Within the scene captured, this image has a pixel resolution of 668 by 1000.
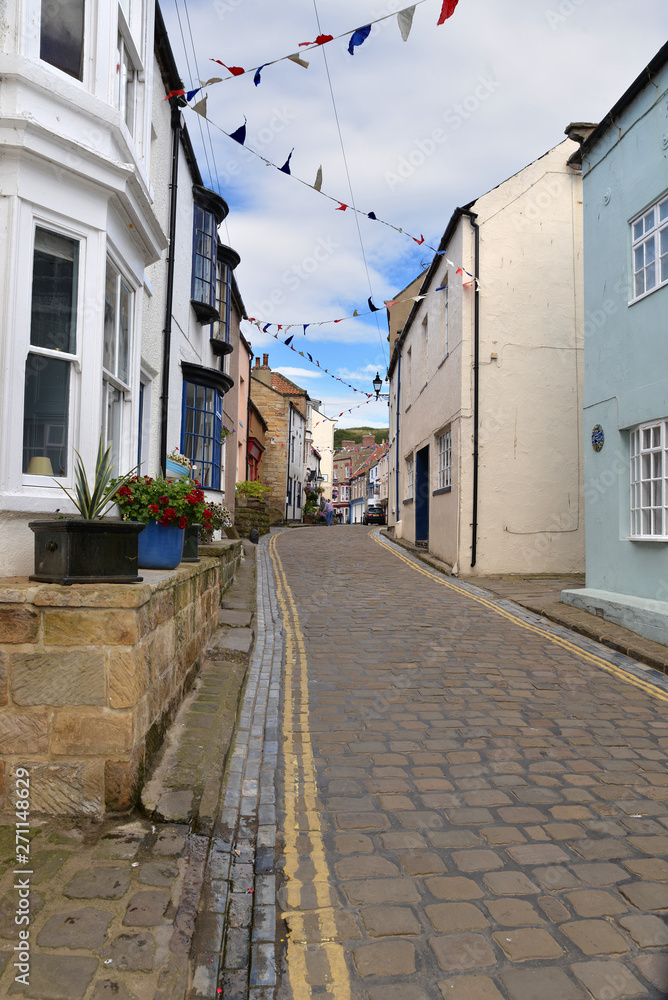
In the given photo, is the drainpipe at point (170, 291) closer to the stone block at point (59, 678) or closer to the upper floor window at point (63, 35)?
the upper floor window at point (63, 35)

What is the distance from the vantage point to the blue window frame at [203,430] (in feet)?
38.6

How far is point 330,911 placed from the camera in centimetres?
286

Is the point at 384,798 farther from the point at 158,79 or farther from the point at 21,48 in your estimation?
the point at 158,79

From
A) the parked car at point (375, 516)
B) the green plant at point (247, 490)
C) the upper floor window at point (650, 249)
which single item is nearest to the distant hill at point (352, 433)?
the parked car at point (375, 516)

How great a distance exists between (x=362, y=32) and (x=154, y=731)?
5848 mm

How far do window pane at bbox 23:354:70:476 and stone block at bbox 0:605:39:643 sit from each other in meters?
1.14

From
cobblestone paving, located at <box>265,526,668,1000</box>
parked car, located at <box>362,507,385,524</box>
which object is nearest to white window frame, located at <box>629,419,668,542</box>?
cobblestone paving, located at <box>265,526,668,1000</box>

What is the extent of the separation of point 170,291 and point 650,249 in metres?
6.44

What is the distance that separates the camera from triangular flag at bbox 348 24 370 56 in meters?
5.82

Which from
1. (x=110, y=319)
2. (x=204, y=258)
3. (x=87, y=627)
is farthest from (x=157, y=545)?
(x=204, y=258)

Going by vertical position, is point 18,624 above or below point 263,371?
below

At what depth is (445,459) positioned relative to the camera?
1529cm

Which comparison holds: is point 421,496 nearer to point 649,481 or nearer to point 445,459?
point 445,459

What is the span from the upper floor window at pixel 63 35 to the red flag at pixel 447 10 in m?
2.69
